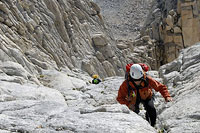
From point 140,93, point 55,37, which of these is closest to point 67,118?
point 140,93

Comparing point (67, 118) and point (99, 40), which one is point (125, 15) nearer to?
point (99, 40)

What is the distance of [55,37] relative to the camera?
28.9 metres

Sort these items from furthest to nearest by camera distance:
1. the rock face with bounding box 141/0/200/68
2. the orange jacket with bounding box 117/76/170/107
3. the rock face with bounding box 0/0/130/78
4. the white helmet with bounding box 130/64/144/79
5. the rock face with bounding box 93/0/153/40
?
the rock face with bounding box 93/0/153/40 → the rock face with bounding box 141/0/200/68 → the rock face with bounding box 0/0/130/78 → the orange jacket with bounding box 117/76/170/107 → the white helmet with bounding box 130/64/144/79

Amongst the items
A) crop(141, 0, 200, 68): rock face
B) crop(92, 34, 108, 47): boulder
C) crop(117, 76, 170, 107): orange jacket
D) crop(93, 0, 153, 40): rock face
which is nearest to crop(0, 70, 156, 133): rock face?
crop(117, 76, 170, 107): orange jacket

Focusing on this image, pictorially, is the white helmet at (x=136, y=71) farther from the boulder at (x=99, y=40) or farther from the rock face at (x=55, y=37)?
the boulder at (x=99, y=40)

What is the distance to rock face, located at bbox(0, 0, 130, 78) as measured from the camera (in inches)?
864

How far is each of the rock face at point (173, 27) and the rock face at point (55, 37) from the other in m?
15.6

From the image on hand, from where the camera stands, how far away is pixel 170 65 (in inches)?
736

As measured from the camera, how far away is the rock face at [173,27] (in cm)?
4771

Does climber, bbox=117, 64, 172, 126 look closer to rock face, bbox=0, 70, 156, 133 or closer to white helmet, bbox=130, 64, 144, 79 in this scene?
white helmet, bbox=130, 64, 144, 79

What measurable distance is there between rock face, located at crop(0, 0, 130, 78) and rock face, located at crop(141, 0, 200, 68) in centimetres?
1561

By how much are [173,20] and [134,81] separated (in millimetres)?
45285

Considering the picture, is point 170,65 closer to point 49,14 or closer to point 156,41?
point 49,14

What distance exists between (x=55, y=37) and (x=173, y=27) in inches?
1172
